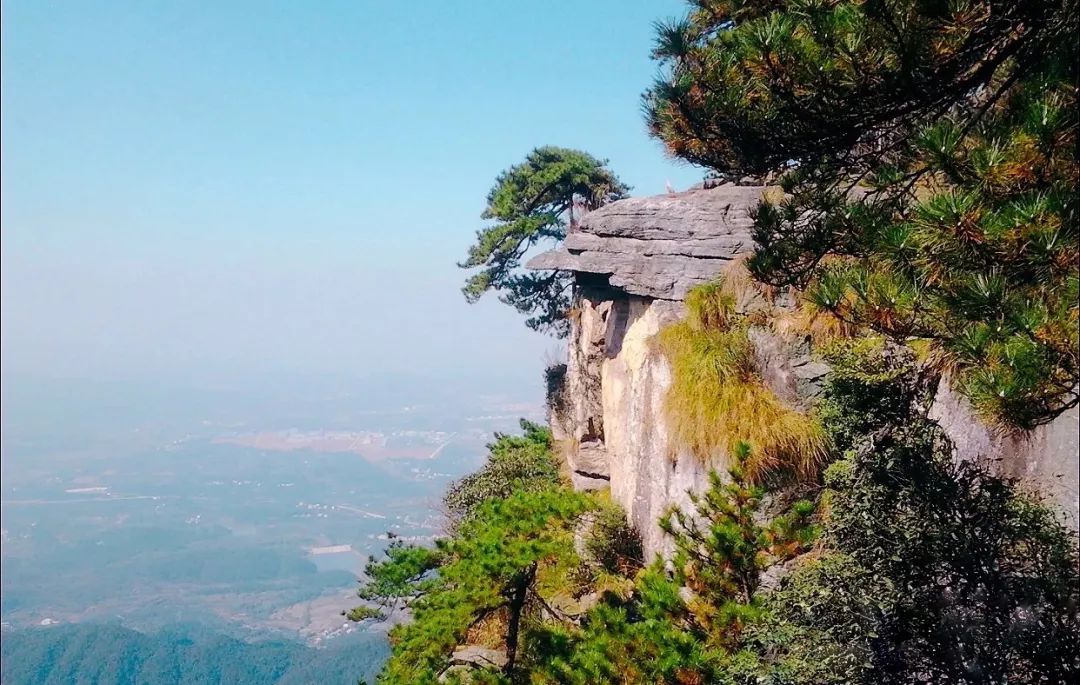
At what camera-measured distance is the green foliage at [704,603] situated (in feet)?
17.1

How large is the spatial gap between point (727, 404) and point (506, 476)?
7089 mm

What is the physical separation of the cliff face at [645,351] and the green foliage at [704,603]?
51.2 inches

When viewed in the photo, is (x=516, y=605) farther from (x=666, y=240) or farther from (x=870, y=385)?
(x=666, y=240)

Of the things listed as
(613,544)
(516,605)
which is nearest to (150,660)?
(516,605)

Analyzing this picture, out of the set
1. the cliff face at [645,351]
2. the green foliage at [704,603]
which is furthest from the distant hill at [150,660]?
the green foliage at [704,603]

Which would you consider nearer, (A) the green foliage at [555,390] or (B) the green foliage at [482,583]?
(B) the green foliage at [482,583]

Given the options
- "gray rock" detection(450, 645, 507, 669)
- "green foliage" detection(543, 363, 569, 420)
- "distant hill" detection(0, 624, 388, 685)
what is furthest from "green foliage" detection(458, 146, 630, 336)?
"distant hill" detection(0, 624, 388, 685)

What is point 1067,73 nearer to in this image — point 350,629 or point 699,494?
point 699,494

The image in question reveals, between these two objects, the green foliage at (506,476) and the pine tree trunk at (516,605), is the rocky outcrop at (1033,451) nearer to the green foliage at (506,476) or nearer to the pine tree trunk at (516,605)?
the pine tree trunk at (516,605)

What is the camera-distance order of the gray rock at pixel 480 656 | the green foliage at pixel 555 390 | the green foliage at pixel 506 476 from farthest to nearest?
the green foliage at pixel 555 390 → the green foliage at pixel 506 476 → the gray rock at pixel 480 656

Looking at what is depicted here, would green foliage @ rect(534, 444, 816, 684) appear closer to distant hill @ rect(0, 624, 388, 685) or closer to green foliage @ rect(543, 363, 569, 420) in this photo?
green foliage @ rect(543, 363, 569, 420)

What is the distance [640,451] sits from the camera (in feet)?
28.3

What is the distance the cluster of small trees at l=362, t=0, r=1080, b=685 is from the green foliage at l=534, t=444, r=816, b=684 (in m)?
0.02

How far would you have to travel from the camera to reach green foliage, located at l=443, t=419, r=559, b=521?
13.0 meters
